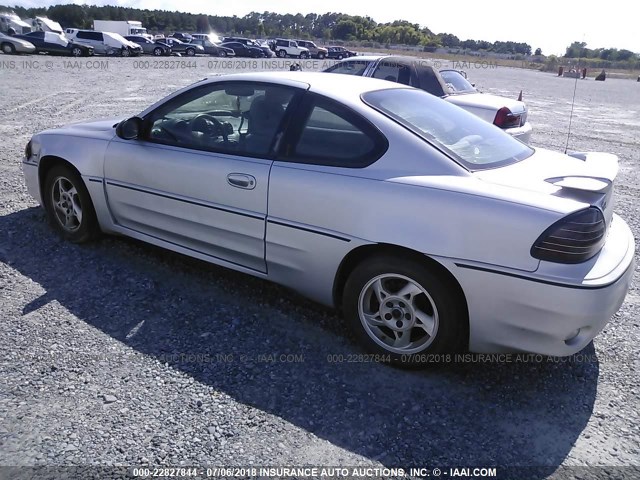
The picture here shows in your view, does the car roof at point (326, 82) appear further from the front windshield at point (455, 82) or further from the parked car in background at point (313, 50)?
the parked car in background at point (313, 50)

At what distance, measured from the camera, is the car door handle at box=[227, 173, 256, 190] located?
131 inches

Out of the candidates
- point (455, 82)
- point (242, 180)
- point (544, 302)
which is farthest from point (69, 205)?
point (455, 82)

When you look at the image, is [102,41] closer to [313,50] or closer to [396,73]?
[313,50]

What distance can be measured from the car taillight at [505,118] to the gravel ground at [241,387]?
4340 millimetres

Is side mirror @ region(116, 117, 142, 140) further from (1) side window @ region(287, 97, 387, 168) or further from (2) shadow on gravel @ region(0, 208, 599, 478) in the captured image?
(1) side window @ region(287, 97, 387, 168)

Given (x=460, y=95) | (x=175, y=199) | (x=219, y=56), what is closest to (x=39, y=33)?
(x=219, y=56)

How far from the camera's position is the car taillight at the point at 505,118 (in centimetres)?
783

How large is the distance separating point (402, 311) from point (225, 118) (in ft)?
6.32

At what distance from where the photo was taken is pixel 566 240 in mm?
2521

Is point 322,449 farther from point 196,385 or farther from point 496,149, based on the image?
point 496,149

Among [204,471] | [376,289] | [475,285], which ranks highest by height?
[475,285]

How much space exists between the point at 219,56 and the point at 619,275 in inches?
1753

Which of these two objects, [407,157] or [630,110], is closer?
[407,157]

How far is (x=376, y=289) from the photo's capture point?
3.04m
